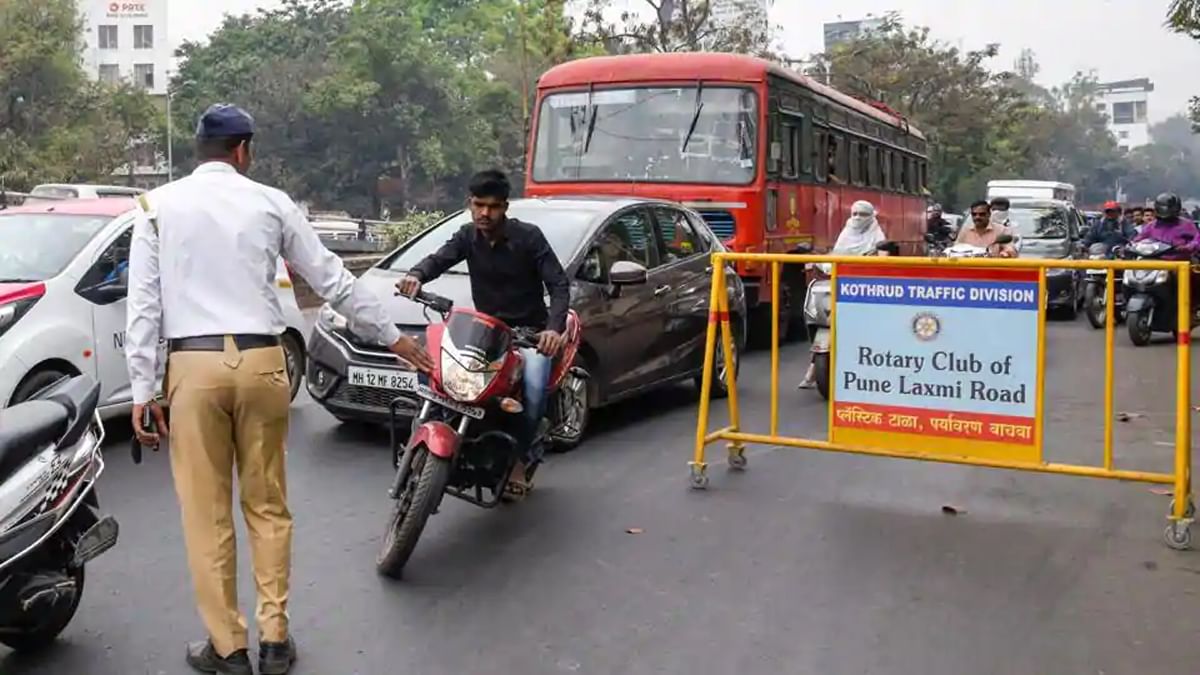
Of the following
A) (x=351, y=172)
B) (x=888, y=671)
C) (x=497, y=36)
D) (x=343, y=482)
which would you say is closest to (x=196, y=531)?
(x=888, y=671)

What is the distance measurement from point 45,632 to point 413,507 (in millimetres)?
1387

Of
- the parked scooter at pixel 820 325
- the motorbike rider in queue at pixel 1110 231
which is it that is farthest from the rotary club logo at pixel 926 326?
the motorbike rider in queue at pixel 1110 231

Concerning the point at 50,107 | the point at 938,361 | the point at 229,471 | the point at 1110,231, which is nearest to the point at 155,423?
the point at 229,471

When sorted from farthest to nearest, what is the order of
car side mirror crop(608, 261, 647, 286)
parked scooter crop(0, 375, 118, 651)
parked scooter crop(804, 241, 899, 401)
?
1. parked scooter crop(804, 241, 899, 401)
2. car side mirror crop(608, 261, 647, 286)
3. parked scooter crop(0, 375, 118, 651)

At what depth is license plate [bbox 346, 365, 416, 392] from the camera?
7.31m

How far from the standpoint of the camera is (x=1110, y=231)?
61.5ft

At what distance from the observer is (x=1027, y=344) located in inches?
237

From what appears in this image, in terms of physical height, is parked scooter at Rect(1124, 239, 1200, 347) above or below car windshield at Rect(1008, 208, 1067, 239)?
below

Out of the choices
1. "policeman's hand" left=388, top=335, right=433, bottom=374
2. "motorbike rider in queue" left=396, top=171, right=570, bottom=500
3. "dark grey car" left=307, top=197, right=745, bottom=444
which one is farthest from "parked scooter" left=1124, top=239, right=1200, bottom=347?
"policeman's hand" left=388, top=335, right=433, bottom=374

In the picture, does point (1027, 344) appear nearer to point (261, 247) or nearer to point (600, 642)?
point (600, 642)

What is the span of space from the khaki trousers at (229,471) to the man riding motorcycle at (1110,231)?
1631cm

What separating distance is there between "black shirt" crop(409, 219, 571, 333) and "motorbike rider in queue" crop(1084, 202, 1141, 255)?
554 inches

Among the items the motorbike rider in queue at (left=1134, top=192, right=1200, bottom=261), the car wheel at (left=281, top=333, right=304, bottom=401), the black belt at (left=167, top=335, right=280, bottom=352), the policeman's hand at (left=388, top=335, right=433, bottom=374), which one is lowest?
the car wheel at (left=281, top=333, right=304, bottom=401)

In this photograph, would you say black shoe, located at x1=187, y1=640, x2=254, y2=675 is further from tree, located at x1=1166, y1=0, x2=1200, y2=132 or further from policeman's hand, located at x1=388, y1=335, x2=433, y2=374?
tree, located at x1=1166, y1=0, x2=1200, y2=132
